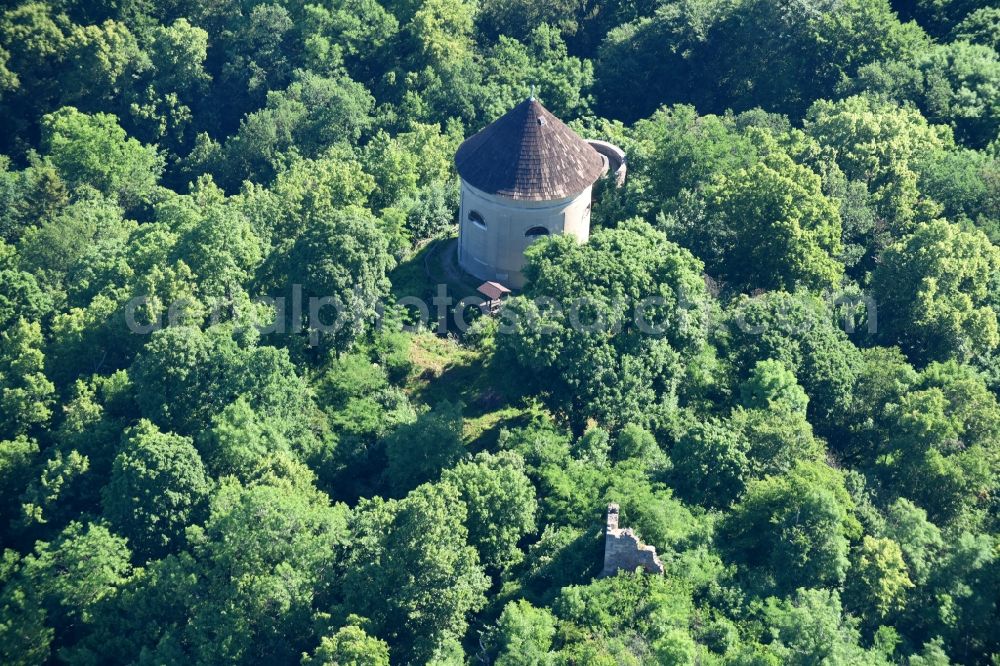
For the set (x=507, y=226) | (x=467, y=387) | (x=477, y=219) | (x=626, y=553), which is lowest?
(x=467, y=387)

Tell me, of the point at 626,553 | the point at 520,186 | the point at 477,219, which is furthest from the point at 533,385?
the point at 477,219

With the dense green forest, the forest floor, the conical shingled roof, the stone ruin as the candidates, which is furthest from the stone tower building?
the stone ruin

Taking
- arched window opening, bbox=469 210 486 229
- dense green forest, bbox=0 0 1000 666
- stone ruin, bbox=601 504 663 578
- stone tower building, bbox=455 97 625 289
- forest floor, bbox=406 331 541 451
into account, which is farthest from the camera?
arched window opening, bbox=469 210 486 229

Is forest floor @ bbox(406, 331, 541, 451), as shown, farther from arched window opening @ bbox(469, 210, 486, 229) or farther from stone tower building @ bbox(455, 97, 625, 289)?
arched window opening @ bbox(469, 210, 486, 229)

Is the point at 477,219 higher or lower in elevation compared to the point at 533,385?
higher

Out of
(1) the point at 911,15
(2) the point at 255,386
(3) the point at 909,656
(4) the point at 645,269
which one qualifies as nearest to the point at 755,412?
(4) the point at 645,269

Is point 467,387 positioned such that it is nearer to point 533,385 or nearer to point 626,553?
point 533,385

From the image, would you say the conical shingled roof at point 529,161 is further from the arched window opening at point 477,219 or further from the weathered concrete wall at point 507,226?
the arched window opening at point 477,219

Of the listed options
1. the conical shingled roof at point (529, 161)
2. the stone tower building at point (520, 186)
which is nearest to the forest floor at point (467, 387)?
the stone tower building at point (520, 186)
